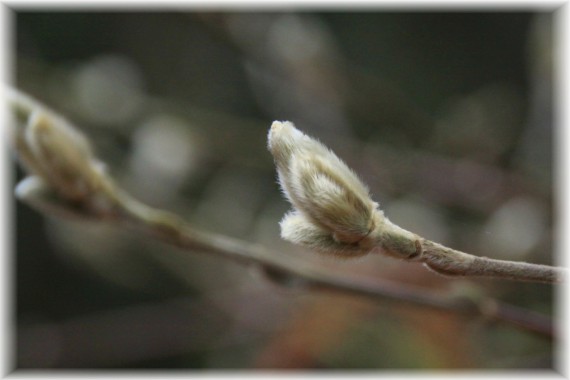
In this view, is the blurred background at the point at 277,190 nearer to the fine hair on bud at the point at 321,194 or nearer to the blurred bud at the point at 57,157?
the blurred bud at the point at 57,157

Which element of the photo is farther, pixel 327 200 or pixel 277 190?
pixel 277 190

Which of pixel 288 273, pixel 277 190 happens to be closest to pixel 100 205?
pixel 288 273

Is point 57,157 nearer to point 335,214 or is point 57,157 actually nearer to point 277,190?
point 335,214

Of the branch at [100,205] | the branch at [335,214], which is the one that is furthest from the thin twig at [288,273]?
the branch at [335,214]

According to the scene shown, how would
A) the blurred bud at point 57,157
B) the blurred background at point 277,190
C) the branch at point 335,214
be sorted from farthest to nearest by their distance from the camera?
the blurred background at point 277,190 → the blurred bud at point 57,157 → the branch at point 335,214

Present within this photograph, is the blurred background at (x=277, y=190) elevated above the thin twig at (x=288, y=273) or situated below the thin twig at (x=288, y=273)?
above

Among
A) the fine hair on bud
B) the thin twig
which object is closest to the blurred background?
the thin twig
